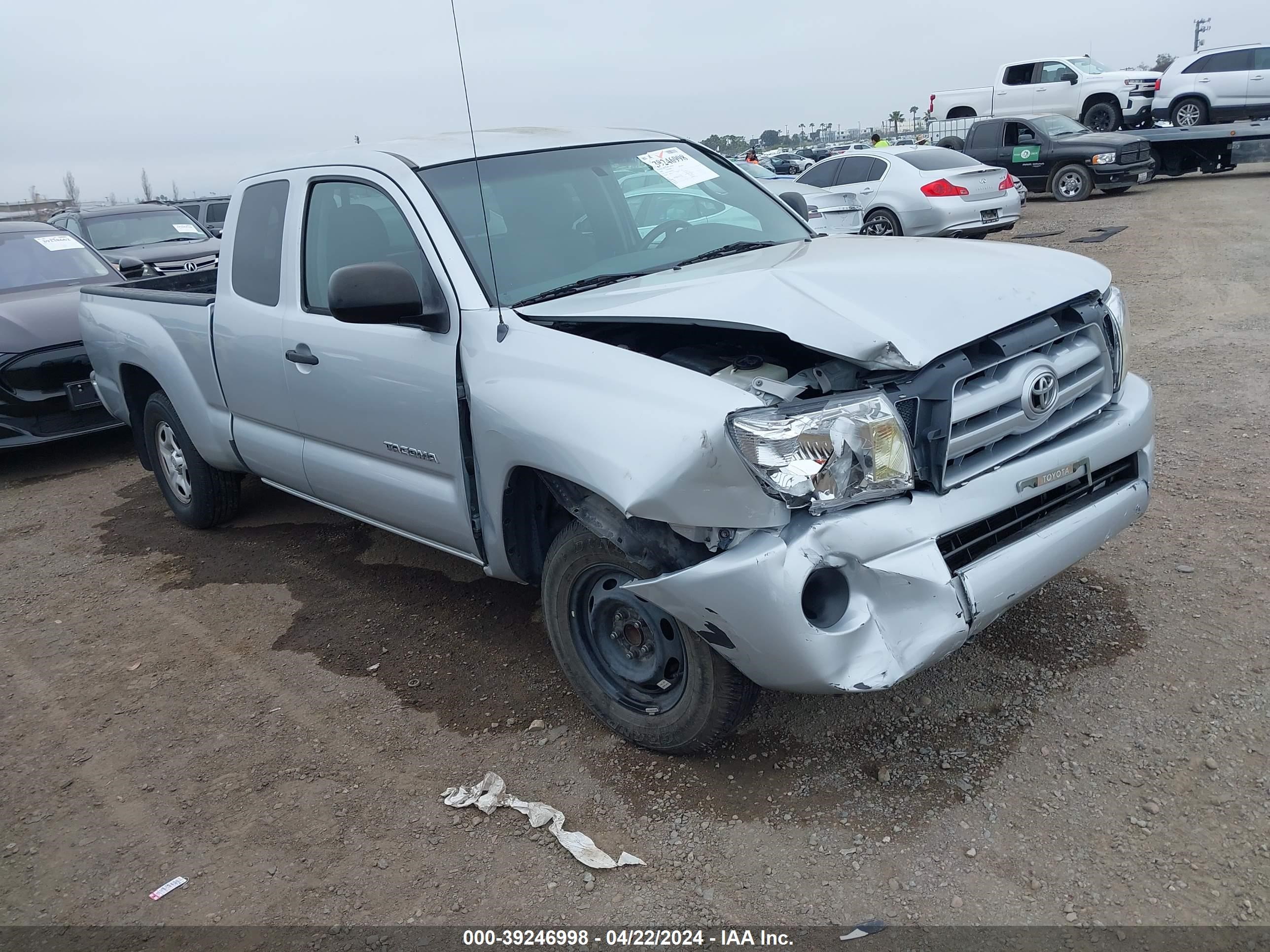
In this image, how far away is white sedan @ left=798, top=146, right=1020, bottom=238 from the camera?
40.8ft

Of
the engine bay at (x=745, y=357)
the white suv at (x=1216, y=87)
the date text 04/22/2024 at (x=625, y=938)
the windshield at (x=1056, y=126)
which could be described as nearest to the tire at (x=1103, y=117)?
the white suv at (x=1216, y=87)

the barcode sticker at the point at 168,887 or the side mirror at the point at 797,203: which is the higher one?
the side mirror at the point at 797,203

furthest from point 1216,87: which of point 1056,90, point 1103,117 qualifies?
point 1056,90

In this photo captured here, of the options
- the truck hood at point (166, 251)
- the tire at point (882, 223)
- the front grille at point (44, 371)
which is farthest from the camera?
the tire at point (882, 223)

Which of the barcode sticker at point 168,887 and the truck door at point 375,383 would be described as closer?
the barcode sticker at point 168,887

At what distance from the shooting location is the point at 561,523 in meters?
3.32

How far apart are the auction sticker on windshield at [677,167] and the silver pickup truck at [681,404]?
0.02 meters

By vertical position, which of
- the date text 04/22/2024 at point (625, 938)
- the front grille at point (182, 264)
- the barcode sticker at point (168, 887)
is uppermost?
the front grille at point (182, 264)

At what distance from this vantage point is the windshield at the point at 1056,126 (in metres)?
17.0

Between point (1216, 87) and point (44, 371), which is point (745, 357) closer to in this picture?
point (44, 371)

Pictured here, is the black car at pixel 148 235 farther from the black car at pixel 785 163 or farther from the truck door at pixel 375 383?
the black car at pixel 785 163

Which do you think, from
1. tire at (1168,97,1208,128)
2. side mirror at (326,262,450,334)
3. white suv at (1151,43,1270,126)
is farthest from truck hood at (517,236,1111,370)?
tire at (1168,97,1208,128)

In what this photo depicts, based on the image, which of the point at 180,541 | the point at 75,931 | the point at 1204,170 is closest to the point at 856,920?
the point at 75,931

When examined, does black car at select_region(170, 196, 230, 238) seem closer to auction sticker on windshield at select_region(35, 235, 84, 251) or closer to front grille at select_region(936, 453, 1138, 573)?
auction sticker on windshield at select_region(35, 235, 84, 251)
